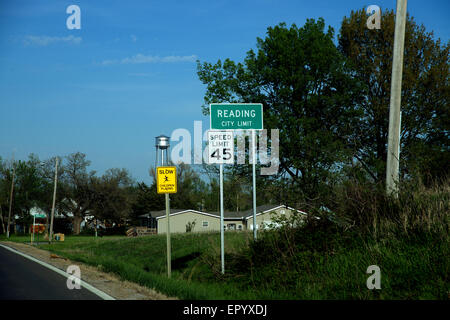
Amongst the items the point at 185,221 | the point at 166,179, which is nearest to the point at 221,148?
the point at 166,179

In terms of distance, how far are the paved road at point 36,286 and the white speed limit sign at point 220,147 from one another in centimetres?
441

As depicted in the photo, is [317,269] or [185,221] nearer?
[317,269]

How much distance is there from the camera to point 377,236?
10.3 m

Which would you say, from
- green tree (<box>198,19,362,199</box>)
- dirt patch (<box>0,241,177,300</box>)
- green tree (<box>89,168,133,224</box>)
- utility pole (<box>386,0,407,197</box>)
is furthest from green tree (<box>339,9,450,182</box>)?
green tree (<box>89,168,133,224</box>)

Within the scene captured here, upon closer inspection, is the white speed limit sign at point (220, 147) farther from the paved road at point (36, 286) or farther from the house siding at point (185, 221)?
the house siding at point (185, 221)

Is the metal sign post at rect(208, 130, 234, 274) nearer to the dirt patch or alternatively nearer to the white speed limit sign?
the white speed limit sign

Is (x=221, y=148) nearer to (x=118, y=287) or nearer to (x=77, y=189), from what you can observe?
(x=118, y=287)

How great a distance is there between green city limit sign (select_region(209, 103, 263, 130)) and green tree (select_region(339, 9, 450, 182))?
1635 centimetres

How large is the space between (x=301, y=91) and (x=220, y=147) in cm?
1768

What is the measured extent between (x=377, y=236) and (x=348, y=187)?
74.8 inches

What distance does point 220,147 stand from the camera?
1192cm

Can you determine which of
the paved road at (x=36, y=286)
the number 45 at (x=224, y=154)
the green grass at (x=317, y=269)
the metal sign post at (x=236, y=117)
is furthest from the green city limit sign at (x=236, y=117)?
the paved road at (x=36, y=286)
